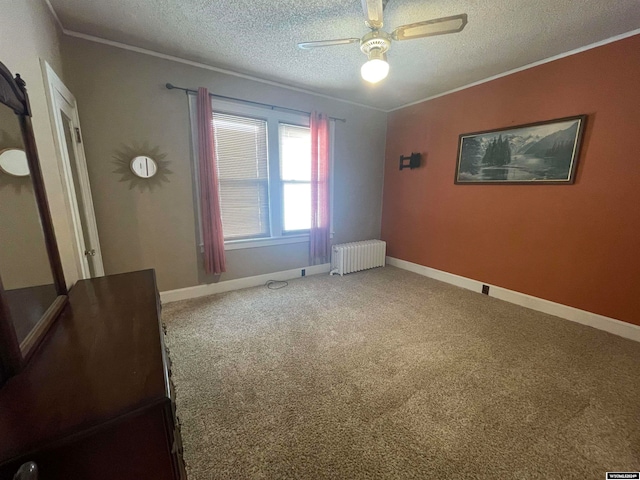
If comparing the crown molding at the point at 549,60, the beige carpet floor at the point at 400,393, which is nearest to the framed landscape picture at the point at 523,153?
the crown molding at the point at 549,60

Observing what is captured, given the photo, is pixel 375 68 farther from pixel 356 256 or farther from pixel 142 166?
pixel 356 256

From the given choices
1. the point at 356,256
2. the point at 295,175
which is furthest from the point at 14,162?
the point at 356,256

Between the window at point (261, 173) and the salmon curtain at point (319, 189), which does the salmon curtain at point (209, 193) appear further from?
the salmon curtain at point (319, 189)

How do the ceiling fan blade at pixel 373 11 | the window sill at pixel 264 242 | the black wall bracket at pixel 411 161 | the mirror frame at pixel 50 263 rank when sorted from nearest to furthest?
the mirror frame at pixel 50 263, the ceiling fan blade at pixel 373 11, the window sill at pixel 264 242, the black wall bracket at pixel 411 161

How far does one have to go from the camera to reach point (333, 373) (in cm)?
185

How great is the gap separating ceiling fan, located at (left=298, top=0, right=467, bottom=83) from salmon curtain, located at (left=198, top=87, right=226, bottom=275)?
4.63ft

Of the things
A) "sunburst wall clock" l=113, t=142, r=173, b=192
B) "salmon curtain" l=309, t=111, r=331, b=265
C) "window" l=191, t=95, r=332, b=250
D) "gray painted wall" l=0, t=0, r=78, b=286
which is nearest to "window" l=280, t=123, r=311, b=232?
"window" l=191, t=95, r=332, b=250

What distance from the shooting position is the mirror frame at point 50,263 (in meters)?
0.68

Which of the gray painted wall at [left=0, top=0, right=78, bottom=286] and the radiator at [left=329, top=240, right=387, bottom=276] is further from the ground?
the gray painted wall at [left=0, top=0, right=78, bottom=286]

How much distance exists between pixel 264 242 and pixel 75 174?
1942 millimetres

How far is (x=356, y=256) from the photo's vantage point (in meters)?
4.02

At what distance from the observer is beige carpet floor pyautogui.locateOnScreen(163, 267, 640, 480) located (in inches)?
49.7

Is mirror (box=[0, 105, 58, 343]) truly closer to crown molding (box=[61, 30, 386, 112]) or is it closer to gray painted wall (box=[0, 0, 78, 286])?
gray painted wall (box=[0, 0, 78, 286])

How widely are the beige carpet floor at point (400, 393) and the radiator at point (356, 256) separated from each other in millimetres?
1165
